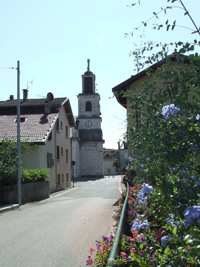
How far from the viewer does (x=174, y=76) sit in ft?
10.5

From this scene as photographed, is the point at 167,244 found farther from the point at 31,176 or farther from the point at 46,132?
the point at 46,132

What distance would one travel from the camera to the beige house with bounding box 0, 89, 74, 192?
2359 centimetres

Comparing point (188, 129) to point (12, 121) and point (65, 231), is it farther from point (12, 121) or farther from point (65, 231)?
point (12, 121)

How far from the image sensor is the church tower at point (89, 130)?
6319cm

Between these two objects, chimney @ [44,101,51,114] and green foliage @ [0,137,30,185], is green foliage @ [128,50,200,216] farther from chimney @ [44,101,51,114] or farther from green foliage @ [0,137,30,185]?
chimney @ [44,101,51,114]

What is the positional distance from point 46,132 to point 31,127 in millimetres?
2175

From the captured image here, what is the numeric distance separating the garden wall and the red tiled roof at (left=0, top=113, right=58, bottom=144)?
3.95m

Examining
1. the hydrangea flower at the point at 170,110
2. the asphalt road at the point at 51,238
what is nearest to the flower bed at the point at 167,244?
the hydrangea flower at the point at 170,110

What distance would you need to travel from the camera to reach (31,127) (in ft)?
84.6

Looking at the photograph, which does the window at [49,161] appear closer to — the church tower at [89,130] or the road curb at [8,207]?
the road curb at [8,207]

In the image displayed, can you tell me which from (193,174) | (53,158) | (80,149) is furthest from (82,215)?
(80,149)

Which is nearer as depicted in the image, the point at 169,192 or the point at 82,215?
the point at 169,192

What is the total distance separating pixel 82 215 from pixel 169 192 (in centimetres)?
921

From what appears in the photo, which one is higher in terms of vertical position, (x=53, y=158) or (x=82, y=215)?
(x=53, y=158)
